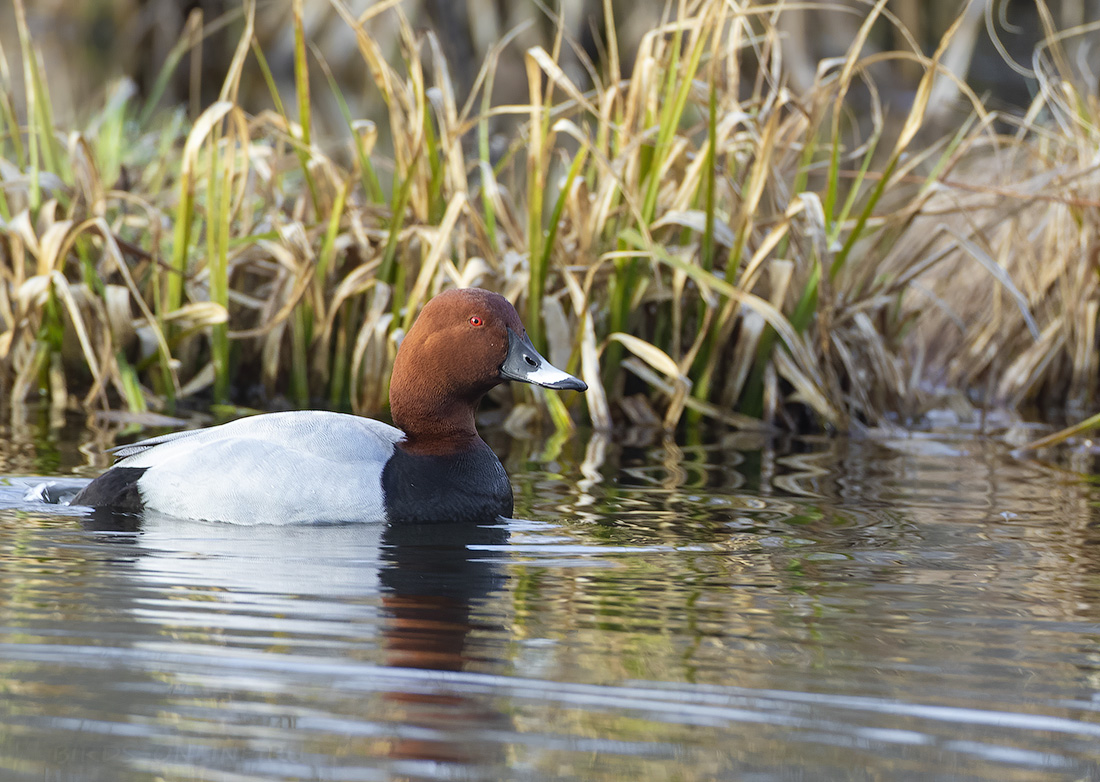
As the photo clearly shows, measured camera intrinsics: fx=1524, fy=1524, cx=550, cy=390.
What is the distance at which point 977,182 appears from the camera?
26.4ft

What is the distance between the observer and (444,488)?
13.3ft

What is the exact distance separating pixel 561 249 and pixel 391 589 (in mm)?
3118

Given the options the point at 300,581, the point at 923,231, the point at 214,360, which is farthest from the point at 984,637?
the point at 923,231

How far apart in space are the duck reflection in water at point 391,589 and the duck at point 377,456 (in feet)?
0.18

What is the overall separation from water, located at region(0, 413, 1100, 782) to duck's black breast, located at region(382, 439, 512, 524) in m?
0.10

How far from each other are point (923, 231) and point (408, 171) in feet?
11.2

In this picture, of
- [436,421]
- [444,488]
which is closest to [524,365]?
[436,421]

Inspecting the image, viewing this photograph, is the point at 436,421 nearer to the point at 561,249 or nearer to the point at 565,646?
the point at 565,646

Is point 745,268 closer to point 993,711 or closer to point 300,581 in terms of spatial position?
point 300,581

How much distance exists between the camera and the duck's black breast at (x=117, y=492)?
159 inches

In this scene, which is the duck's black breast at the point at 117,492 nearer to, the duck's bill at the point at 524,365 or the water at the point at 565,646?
the water at the point at 565,646

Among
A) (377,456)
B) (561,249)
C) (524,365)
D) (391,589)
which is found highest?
(561,249)

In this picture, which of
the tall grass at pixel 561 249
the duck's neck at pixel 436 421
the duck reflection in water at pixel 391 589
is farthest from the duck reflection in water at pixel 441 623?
the tall grass at pixel 561 249

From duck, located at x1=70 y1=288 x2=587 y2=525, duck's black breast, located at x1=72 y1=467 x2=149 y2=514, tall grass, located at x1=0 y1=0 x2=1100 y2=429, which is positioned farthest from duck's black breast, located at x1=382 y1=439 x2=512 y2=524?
tall grass, located at x1=0 y1=0 x2=1100 y2=429
